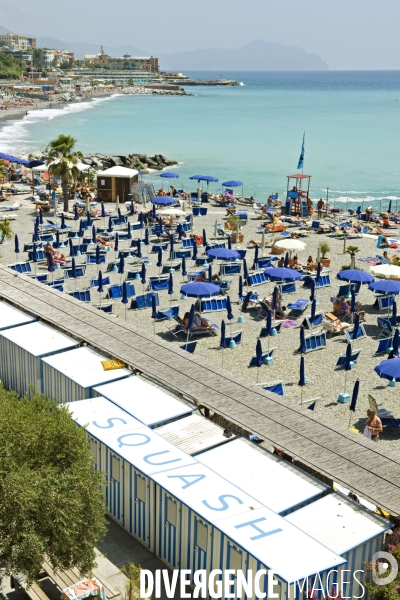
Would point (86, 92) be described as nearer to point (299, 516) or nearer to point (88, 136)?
point (88, 136)

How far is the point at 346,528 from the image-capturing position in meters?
8.27

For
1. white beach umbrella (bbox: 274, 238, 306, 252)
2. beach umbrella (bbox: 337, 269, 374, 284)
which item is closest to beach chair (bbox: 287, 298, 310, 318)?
beach umbrella (bbox: 337, 269, 374, 284)

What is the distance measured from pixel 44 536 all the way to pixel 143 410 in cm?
381

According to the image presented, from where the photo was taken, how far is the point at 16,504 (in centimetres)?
702

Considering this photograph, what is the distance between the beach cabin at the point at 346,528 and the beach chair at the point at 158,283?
13.2m

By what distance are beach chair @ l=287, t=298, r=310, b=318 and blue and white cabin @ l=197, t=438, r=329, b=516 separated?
10.1 meters

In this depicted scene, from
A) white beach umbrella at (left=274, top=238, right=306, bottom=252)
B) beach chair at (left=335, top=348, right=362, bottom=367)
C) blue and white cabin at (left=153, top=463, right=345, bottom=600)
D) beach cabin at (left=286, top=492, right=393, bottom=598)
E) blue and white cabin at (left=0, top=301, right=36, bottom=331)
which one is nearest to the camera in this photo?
blue and white cabin at (left=153, top=463, right=345, bottom=600)

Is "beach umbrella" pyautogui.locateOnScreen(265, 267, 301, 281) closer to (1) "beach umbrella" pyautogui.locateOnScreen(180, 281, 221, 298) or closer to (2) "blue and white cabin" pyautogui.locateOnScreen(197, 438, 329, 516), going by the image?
(1) "beach umbrella" pyautogui.locateOnScreen(180, 281, 221, 298)

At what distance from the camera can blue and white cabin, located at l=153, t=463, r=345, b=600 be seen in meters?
7.44

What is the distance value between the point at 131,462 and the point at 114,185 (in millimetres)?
28496

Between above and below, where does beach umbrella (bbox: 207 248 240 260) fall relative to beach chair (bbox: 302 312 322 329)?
above

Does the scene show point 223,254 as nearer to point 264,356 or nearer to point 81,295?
point 81,295

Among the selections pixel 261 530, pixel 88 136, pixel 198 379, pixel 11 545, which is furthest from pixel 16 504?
pixel 88 136

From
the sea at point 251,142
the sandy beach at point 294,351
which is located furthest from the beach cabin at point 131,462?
the sea at point 251,142
